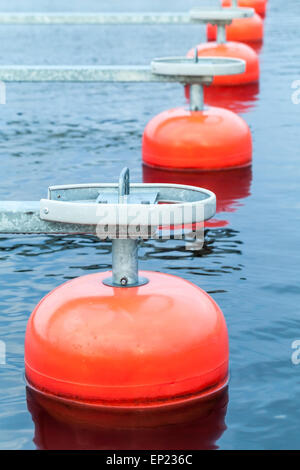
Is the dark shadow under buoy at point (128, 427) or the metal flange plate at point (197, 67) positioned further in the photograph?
the metal flange plate at point (197, 67)

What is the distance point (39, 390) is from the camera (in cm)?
568

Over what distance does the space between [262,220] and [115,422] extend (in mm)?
4501

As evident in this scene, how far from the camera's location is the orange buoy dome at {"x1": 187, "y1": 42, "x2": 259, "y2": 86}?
1817 centimetres

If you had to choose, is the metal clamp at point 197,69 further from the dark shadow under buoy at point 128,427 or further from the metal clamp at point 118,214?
the dark shadow under buoy at point 128,427

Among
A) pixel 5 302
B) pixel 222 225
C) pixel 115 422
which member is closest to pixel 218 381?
pixel 115 422

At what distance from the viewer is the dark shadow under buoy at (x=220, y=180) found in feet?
34.1

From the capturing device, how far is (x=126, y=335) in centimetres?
526

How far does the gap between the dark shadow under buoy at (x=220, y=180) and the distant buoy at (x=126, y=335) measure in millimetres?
4453

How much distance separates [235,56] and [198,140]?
278 inches

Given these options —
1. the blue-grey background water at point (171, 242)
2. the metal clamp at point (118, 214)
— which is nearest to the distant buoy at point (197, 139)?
the blue-grey background water at point (171, 242)

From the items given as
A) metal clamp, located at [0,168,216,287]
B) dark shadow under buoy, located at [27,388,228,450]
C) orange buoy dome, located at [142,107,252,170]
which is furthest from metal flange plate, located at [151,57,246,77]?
dark shadow under buoy, located at [27,388,228,450]

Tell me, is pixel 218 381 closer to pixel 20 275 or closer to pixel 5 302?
pixel 5 302

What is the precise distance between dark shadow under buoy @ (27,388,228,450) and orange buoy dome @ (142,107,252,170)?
6.30 meters

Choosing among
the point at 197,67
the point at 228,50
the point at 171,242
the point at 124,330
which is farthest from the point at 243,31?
the point at 124,330
